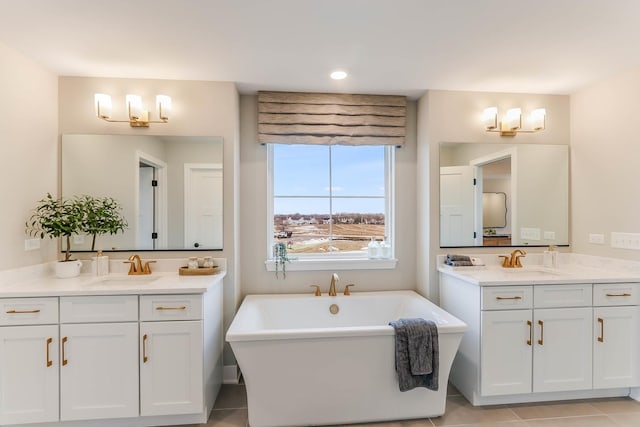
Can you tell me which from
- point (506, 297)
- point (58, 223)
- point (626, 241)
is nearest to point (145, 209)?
point (58, 223)

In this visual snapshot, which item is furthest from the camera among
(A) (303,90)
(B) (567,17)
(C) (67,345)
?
(A) (303,90)

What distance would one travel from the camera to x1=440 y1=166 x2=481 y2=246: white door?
2934mm

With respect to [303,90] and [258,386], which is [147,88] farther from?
[258,386]

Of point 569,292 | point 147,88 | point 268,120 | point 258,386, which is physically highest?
point 147,88

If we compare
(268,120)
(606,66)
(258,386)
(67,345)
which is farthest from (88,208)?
(606,66)

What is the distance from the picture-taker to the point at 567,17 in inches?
71.9

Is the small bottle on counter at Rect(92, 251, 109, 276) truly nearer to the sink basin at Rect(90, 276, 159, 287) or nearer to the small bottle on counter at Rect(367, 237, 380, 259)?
the sink basin at Rect(90, 276, 159, 287)

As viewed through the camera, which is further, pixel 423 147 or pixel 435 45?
pixel 423 147

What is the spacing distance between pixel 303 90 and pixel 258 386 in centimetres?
235

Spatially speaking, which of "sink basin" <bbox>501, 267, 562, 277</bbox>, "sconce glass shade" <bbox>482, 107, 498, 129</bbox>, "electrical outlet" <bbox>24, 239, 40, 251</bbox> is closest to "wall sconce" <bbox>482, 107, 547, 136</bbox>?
"sconce glass shade" <bbox>482, 107, 498, 129</bbox>

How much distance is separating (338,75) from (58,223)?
2.35 meters

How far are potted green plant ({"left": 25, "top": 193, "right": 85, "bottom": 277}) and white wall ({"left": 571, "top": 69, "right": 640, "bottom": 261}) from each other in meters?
4.15

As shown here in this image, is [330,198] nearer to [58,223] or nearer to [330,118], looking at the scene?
[330,118]

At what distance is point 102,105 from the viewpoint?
2.51m
